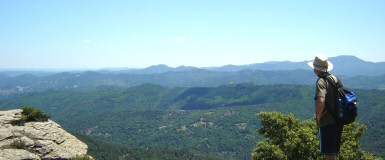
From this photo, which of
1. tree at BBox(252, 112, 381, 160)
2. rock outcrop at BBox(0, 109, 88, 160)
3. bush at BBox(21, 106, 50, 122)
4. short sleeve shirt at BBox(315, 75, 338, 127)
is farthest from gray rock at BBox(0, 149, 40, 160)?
short sleeve shirt at BBox(315, 75, 338, 127)

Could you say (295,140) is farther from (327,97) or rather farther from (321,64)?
(327,97)

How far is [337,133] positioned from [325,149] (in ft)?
2.06

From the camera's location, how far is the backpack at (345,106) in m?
8.74

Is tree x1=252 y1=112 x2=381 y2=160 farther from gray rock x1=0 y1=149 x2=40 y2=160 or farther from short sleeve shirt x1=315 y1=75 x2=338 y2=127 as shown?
gray rock x1=0 y1=149 x2=40 y2=160

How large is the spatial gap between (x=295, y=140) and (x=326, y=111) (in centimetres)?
1480

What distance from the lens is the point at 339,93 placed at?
351 inches

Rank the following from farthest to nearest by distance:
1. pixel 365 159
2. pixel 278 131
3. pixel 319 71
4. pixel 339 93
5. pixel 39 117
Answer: pixel 39 117, pixel 278 131, pixel 365 159, pixel 319 71, pixel 339 93

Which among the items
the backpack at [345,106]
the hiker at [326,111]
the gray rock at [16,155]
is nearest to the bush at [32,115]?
the gray rock at [16,155]

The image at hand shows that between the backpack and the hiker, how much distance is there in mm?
137

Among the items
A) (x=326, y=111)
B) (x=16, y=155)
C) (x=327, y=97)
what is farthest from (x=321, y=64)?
(x=16, y=155)

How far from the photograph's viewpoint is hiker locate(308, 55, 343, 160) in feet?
29.1

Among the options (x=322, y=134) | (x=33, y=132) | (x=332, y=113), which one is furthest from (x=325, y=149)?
(x=33, y=132)

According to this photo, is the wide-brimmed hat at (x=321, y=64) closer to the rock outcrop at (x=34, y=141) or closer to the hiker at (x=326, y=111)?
the hiker at (x=326, y=111)

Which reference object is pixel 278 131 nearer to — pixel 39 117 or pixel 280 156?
pixel 280 156
